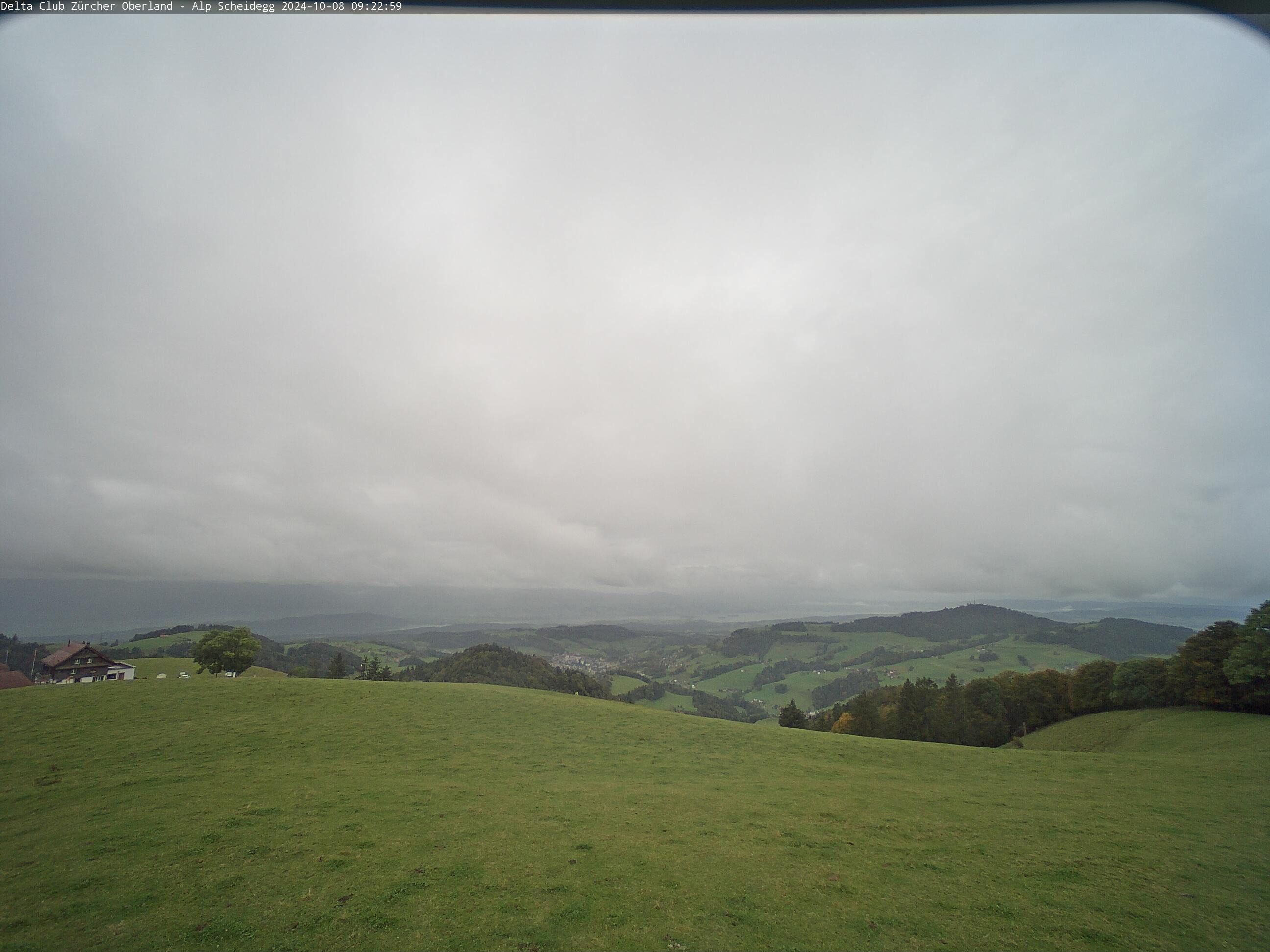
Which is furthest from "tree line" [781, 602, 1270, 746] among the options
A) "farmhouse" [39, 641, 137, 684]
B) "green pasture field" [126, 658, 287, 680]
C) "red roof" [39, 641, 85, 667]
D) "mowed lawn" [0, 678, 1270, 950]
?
Answer: "red roof" [39, 641, 85, 667]

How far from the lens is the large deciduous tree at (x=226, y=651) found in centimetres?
5222

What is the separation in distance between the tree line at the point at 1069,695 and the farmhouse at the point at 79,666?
289 ft

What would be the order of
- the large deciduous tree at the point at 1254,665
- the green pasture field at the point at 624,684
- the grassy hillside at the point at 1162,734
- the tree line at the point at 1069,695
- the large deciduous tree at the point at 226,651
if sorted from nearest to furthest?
1. the grassy hillside at the point at 1162,734
2. the large deciduous tree at the point at 1254,665
3. the tree line at the point at 1069,695
4. the large deciduous tree at the point at 226,651
5. the green pasture field at the point at 624,684

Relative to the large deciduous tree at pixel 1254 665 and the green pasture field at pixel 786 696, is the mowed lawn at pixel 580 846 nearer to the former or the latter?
the large deciduous tree at pixel 1254 665

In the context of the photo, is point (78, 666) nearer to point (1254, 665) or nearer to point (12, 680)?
point (12, 680)

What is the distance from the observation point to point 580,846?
1301 cm

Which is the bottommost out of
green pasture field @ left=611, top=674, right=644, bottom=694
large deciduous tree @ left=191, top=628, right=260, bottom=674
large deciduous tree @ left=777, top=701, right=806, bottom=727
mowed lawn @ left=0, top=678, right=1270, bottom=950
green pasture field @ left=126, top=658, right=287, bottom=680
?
green pasture field @ left=611, top=674, right=644, bottom=694

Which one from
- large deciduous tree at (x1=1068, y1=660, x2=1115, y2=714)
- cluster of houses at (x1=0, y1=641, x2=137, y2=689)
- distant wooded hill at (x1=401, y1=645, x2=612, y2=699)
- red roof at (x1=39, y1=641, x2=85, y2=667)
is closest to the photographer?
large deciduous tree at (x1=1068, y1=660, x2=1115, y2=714)

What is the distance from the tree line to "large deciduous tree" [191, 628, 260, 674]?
6818 cm

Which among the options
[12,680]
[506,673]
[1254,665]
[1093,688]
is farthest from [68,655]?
[1093,688]

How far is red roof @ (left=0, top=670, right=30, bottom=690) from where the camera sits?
47.9 metres

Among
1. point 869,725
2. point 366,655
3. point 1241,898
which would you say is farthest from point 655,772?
point 366,655

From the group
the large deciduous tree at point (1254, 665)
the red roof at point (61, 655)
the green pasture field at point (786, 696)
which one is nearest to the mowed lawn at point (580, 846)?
the large deciduous tree at point (1254, 665)

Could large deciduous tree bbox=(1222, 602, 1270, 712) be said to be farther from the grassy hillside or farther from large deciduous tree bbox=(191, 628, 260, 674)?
large deciduous tree bbox=(191, 628, 260, 674)
